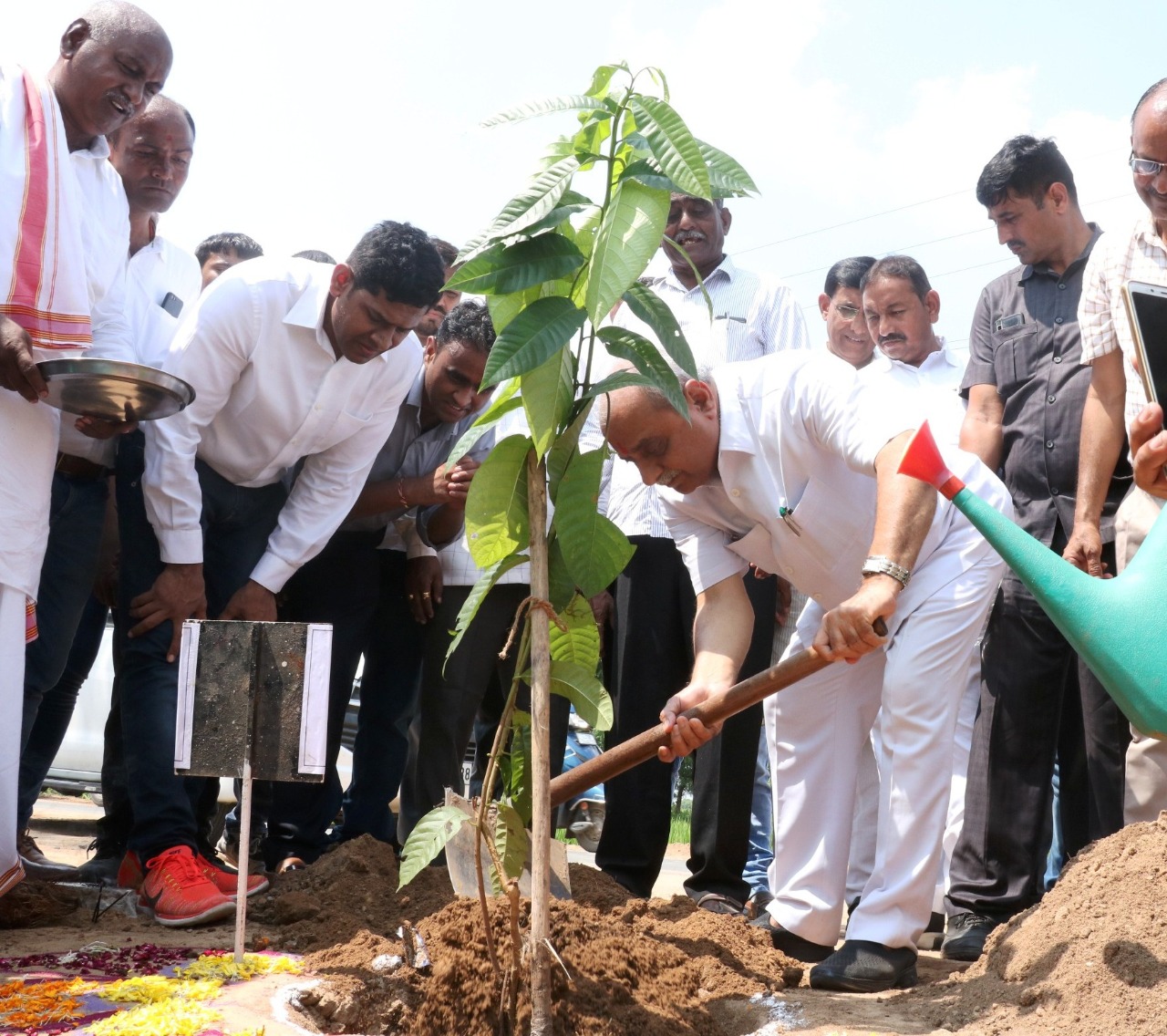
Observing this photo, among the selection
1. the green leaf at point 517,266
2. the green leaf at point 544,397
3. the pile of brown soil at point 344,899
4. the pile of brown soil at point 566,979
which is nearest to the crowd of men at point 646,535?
the pile of brown soil at point 344,899

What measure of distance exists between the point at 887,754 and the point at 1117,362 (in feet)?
4.49

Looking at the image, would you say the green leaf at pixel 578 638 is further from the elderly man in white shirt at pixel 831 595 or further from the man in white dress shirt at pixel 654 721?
the man in white dress shirt at pixel 654 721

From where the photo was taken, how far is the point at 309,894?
3816 mm

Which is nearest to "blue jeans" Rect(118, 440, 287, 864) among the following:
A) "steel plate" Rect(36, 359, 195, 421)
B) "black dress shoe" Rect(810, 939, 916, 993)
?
"steel plate" Rect(36, 359, 195, 421)

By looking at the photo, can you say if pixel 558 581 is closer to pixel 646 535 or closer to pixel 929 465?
pixel 929 465

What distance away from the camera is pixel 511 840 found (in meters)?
2.78

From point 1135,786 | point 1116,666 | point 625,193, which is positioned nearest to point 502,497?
point 625,193

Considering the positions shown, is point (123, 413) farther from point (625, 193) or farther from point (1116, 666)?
point (1116, 666)

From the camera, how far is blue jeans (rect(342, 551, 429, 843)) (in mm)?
4801

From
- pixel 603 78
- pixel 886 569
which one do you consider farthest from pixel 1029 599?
pixel 603 78

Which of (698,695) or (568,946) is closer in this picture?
(568,946)

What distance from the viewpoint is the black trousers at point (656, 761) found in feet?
13.6

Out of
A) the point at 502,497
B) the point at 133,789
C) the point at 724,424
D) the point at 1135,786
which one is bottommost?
the point at 133,789

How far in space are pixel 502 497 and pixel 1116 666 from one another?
1368mm
